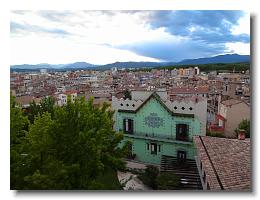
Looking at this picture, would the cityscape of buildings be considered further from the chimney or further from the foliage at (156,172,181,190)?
the foliage at (156,172,181,190)

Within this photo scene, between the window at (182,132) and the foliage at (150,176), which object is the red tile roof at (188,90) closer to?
the window at (182,132)

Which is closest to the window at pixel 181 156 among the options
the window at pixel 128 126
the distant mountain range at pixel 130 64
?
the window at pixel 128 126

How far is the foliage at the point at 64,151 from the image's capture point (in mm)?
5172

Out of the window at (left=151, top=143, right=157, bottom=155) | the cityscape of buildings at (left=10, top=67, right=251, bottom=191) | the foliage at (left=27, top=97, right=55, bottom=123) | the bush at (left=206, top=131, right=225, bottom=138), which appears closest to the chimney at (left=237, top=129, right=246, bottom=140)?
the cityscape of buildings at (left=10, top=67, right=251, bottom=191)

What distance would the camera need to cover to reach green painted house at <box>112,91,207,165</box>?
6074 mm

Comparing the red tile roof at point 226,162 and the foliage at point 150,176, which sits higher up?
the red tile roof at point 226,162

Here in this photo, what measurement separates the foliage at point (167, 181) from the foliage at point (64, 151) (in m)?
0.68

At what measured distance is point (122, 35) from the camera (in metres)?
5.47

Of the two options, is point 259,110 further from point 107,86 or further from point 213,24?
point 107,86

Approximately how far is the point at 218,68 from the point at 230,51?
0.31m

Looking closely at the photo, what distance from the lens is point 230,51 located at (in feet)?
17.8

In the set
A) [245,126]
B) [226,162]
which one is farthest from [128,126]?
[245,126]

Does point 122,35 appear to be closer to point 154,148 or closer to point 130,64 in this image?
point 130,64

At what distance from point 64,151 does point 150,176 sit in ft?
4.30
